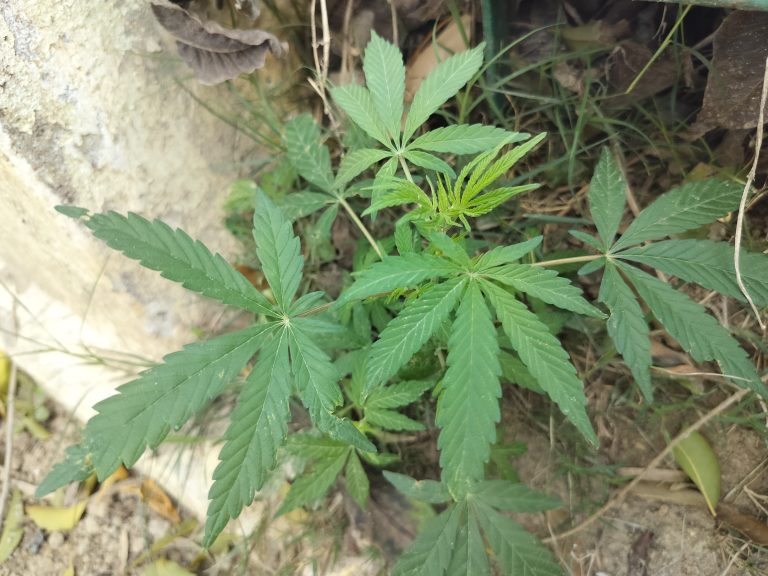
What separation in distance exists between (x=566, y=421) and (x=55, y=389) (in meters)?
1.72

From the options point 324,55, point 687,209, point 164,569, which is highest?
point 324,55

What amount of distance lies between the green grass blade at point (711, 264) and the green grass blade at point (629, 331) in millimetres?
94

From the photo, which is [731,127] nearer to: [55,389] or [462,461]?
[462,461]

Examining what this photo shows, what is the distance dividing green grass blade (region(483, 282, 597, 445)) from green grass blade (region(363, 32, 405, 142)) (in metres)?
0.41

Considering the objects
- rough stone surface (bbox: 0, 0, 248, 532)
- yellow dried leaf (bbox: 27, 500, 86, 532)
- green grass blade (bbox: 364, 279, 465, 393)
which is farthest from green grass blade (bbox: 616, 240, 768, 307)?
yellow dried leaf (bbox: 27, 500, 86, 532)

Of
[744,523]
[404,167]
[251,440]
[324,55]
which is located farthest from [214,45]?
[744,523]

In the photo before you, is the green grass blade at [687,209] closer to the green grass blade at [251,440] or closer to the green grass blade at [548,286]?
the green grass blade at [548,286]

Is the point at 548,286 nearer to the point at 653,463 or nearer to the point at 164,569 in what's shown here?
the point at 653,463

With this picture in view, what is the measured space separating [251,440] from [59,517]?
133 centimetres

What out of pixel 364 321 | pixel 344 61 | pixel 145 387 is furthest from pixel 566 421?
pixel 344 61

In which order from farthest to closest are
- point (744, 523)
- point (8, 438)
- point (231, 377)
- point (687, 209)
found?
point (8, 438) < point (744, 523) < point (687, 209) < point (231, 377)

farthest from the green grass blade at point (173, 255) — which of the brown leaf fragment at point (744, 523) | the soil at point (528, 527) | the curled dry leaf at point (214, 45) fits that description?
the brown leaf fragment at point (744, 523)

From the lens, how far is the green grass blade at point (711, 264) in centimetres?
104

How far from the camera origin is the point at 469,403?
893mm
